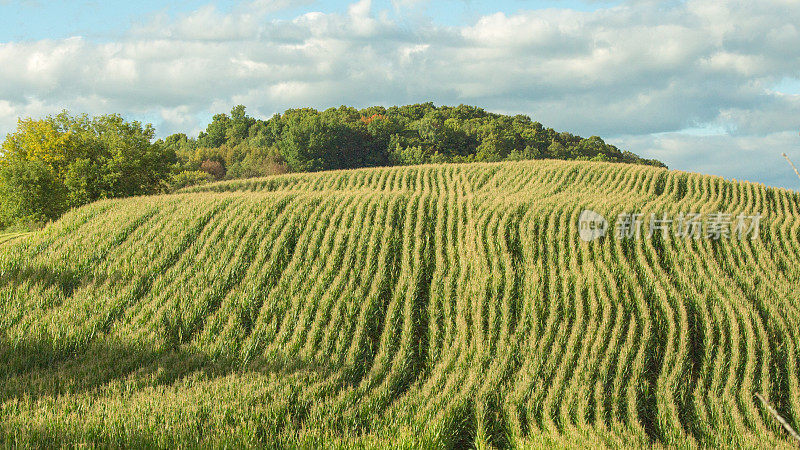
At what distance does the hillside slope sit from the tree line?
7372mm

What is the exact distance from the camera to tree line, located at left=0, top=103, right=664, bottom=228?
77.2 feet

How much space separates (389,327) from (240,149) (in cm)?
5585

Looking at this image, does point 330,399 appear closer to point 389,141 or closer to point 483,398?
point 483,398

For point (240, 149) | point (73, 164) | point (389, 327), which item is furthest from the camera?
point (240, 149)

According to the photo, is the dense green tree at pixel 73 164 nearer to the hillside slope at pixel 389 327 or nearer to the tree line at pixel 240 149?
the tree line at pixel 240 149

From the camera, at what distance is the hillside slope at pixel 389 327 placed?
820 centimetres

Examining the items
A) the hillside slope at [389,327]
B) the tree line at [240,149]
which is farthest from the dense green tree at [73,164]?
the hillside slope at [389,327]

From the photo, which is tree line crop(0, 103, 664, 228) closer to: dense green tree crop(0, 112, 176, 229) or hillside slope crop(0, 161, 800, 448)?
dense green tree crop(0, 112, 176, 229)

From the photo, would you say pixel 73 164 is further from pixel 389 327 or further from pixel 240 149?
pixel 240 149

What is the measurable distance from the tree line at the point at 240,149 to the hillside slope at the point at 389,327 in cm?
737

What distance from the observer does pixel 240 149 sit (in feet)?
208

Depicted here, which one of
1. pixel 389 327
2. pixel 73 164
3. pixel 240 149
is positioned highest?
pixel 240 149

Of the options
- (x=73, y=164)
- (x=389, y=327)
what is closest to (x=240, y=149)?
(x=73, y=164)

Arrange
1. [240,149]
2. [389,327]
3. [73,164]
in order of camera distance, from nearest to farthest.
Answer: [389,327]
[73,164]
[240,149]
